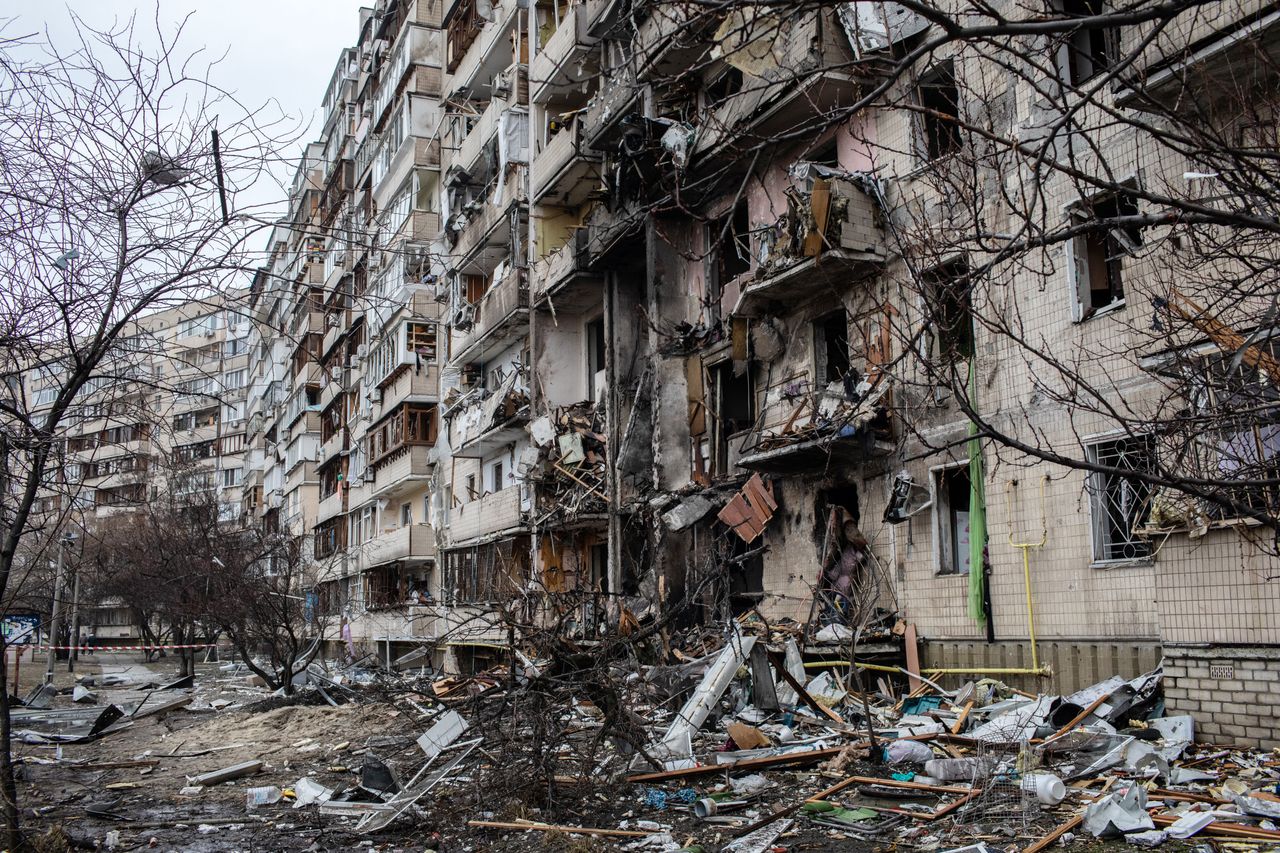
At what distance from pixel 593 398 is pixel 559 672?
18.9m

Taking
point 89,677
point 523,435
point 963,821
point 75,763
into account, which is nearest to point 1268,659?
point 963,821

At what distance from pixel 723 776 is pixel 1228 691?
14.6ft

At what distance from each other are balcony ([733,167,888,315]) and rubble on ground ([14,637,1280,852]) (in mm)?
6444

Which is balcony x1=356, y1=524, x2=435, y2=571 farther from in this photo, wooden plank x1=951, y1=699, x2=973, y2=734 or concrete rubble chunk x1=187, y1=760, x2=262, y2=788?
wooden plank x1=951, y1=699, x2=973, y2=734

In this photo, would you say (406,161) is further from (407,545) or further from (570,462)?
(570,462)

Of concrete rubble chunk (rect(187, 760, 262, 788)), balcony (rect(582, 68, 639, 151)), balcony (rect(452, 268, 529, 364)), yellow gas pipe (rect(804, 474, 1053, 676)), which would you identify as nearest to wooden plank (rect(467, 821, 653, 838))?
concrete rubble chunk (rect(187, 760, 262, 788))

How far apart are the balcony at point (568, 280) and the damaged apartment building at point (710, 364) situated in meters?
0.11

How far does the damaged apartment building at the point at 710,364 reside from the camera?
8797mm

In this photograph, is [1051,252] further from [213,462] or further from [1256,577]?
[213,462]

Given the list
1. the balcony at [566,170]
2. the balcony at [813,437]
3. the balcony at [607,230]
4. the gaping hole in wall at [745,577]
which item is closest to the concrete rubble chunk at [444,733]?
the balcony at [813,437]

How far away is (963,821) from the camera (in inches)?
317

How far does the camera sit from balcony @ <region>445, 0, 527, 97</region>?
103 feet

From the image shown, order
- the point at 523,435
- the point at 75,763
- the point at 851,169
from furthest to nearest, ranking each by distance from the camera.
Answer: the point at 523,435 → the point at 851,169 → the point at 75,763

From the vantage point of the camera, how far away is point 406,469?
38.5 meters
